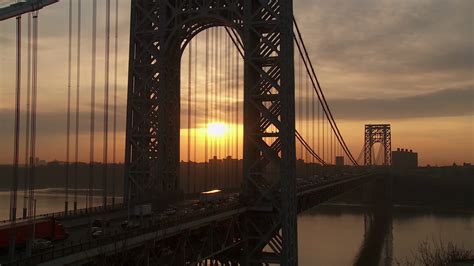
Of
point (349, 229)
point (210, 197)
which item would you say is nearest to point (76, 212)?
point (210, 197)

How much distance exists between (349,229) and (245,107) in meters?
61.0

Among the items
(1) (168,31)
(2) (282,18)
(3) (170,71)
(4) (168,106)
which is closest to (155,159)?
(4) (168,106)

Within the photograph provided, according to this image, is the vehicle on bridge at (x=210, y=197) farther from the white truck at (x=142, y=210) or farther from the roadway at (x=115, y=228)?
the white truck at (x=142, y=210)

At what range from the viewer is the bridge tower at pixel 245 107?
3362cm

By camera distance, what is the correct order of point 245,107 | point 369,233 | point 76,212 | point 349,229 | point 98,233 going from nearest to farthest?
point 98,233, point 76,212, point 245,107, point 369,233, point 349,229

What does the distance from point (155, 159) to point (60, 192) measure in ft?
284

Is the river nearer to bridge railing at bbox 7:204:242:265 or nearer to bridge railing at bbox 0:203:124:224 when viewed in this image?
bridge railing at bbox 0:203:124:224

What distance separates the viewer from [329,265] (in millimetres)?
56094

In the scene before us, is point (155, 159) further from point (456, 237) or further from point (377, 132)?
point (377, 132)

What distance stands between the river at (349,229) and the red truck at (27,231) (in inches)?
1463

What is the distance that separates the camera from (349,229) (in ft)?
292

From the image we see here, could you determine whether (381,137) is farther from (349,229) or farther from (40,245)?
(40,245)

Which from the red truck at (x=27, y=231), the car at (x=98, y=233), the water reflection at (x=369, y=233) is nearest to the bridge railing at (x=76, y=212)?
the red truck at (x=27, y=231)

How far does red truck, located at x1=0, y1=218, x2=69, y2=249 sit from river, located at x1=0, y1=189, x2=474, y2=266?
37.2m
